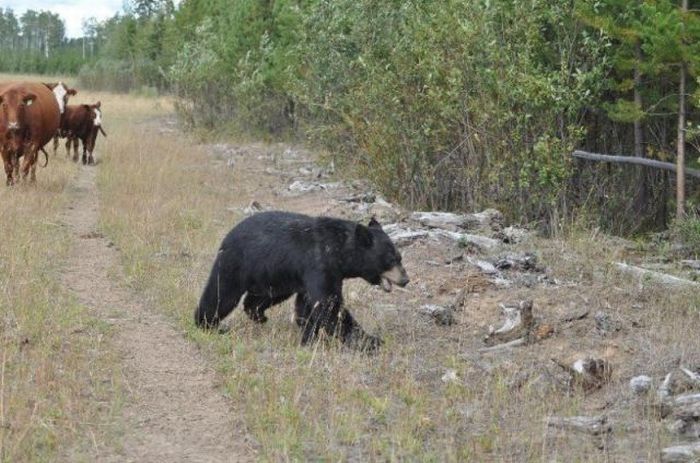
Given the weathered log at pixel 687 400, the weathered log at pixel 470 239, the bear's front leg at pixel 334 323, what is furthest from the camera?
the weathered log at pixel 470 239

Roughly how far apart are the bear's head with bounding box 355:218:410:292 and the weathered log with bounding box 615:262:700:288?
123 inches

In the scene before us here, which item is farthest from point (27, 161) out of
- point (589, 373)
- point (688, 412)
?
point (688, 412)

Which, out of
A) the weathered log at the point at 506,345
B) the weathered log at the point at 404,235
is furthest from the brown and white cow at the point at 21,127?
the weathered log at the point at 506,345

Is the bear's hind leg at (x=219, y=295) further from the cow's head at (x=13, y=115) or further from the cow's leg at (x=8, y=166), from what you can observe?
the cow's head at (x=13, y=115)

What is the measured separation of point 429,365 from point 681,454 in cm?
228

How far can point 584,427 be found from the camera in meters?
5.76

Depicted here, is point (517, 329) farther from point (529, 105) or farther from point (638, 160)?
point (529, 105)

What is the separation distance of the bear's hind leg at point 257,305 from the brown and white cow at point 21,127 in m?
9.31

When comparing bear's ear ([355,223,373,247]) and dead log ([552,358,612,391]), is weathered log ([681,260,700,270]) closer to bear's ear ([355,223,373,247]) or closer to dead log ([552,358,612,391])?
dead log ([552,358,612,391])

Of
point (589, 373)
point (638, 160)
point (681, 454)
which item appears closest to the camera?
point (681, 454)

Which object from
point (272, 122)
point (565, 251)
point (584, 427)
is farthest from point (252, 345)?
point (272, 122)

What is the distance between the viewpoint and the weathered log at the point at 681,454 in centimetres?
512

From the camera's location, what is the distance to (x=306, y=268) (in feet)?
24.6

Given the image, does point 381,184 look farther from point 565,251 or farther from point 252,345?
point 252,345
